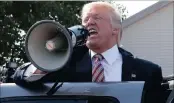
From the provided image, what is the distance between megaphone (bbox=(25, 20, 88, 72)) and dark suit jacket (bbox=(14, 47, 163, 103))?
0.09 meters

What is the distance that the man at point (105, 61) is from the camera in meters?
3.64

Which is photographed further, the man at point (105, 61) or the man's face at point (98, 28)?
the man's face at point (98, 28)

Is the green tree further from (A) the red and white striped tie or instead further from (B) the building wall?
(A) the red and white striped tie

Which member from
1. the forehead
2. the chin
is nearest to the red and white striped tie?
the chin

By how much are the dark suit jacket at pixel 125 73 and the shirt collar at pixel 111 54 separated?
0.16ft

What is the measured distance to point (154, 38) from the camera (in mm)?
20672

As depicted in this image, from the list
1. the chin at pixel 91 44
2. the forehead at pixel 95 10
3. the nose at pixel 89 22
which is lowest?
the chin at pixel 91 44

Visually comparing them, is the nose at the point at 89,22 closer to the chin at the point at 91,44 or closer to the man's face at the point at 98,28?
the man's face at the point at 98,28

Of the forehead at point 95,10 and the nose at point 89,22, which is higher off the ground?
the forehead at point 95,10

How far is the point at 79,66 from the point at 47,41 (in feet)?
0.95

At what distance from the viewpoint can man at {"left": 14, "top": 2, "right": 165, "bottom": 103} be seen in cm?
364

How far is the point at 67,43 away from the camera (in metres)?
3.40

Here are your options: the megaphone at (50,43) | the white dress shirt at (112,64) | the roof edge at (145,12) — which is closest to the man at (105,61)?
the white dress shirt at (112,64)

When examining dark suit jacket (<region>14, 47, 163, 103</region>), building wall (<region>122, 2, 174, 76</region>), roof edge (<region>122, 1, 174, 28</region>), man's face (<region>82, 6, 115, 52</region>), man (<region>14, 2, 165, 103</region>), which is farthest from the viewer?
building wall (<region>122, 2, 174, 76</region>)
